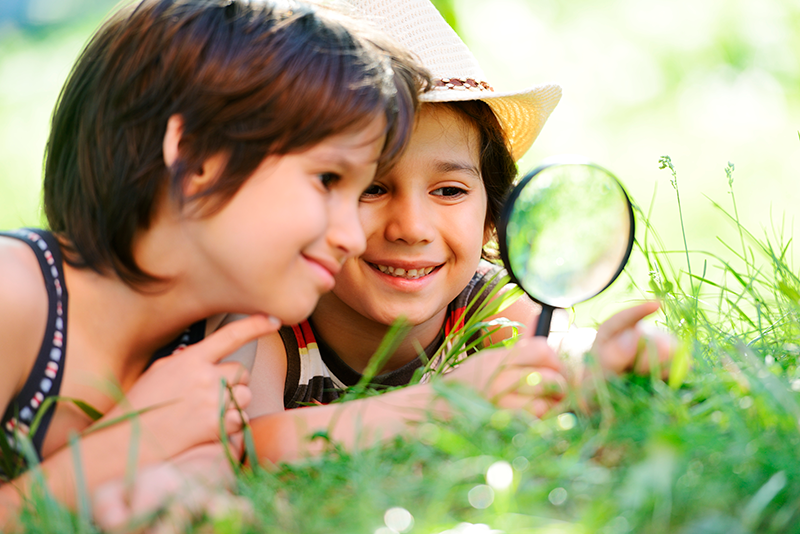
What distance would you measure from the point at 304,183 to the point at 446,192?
3.13 feet

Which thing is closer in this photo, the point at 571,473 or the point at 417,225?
the point at 571,473

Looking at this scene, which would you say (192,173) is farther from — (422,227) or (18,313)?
(422,227)

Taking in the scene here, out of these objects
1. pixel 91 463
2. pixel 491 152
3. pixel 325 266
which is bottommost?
pixel 91 463

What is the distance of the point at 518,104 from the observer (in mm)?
2840

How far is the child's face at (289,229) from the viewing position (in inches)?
72.9

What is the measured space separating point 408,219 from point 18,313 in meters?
1.29

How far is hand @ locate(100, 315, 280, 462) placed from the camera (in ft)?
5.60

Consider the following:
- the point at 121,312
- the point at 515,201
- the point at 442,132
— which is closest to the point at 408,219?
the point at 442,132

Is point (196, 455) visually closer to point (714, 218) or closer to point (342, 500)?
point (342, 500)

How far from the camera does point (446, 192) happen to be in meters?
2.75

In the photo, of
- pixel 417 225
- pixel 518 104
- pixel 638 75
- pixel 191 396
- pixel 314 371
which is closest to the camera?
pixel 191 396

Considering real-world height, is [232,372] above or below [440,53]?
below

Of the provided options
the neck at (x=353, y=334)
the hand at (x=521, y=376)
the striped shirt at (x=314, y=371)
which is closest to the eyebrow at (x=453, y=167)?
the striped shirt at (x=314, y=371)

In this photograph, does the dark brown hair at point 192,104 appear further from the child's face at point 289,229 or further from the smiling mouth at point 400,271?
the smiling mouth at point 400,271
